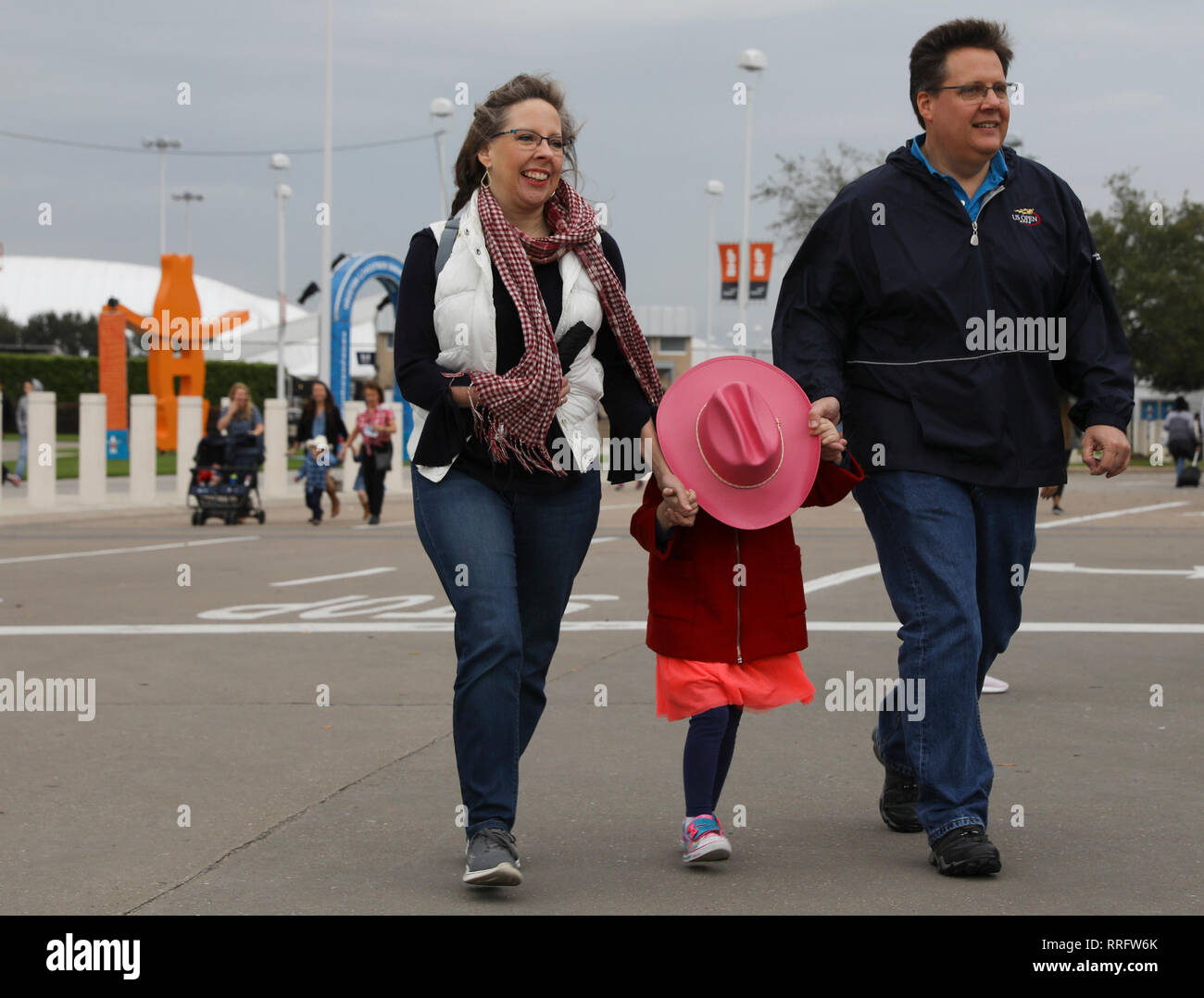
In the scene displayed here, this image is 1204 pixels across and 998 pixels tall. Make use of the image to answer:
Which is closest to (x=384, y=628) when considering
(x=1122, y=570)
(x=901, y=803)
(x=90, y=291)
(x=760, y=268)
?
(x=901, y=803)

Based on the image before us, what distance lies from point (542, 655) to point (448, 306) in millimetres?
959

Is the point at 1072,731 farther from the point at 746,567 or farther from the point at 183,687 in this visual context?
the point at 183,687

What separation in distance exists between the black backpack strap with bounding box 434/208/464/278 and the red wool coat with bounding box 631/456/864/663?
80 centimetres

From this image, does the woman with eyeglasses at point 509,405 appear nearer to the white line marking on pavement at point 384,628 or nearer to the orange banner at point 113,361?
the white line marking on pavement at point 384,628

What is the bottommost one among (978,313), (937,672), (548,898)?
(548,898)

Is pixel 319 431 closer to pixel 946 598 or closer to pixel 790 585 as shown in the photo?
pixel 790 585

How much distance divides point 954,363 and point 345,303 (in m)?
27.9

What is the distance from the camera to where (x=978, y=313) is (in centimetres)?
452

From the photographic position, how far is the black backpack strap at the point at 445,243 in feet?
14.4

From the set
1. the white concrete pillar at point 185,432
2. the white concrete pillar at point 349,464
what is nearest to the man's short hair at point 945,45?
the white concrete pillar at point 185,432

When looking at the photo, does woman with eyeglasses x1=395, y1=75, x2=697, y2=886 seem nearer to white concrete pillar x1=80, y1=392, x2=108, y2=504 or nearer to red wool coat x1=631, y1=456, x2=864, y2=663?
red wool coat x1=631, y1=456, x2=864, y2=663

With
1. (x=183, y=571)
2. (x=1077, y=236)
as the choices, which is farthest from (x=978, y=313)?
(x=183, y=571)

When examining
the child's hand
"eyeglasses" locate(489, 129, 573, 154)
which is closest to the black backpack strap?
"eyeglasses" locate(489, 129, 573, 154)

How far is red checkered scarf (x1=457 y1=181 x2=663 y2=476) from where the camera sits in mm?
4246
